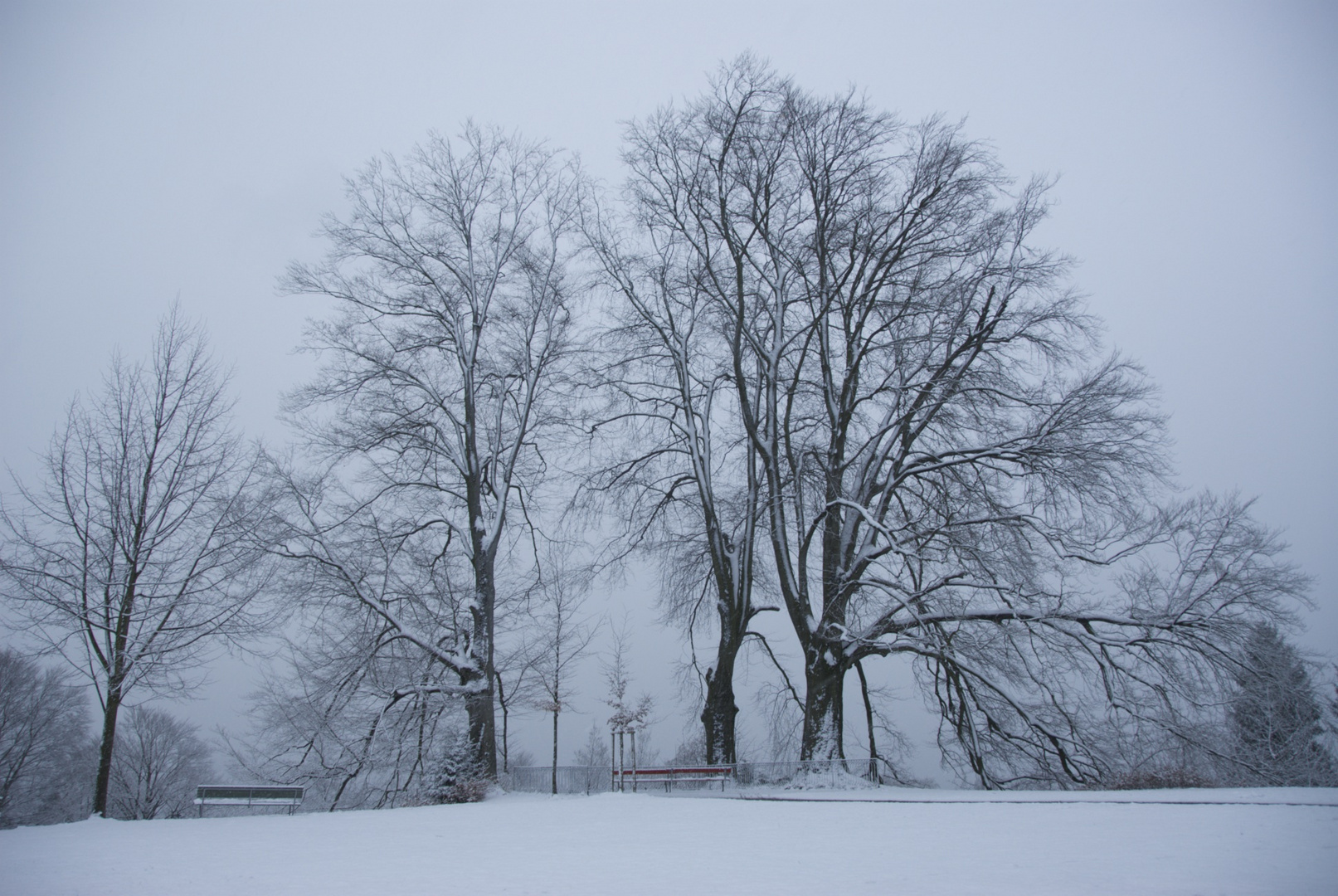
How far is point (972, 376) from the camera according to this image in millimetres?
16578

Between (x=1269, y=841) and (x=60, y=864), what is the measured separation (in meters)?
9.27

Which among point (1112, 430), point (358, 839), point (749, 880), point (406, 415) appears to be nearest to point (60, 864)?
point (358, 839)

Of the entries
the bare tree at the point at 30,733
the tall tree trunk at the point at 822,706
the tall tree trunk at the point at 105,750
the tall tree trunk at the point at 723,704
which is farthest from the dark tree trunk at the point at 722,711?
the bare tree at the point at 30,733

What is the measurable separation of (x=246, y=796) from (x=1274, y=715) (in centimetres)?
1765

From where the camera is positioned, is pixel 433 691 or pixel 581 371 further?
pixel 581 371

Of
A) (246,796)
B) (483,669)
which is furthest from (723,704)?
(246,796)

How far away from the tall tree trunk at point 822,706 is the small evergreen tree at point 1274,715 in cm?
642

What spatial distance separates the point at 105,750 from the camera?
39.5ft

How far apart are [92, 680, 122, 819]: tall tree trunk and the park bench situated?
9359 mm

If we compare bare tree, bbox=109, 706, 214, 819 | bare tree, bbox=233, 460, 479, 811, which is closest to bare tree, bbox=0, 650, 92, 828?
bare tree, bbox=109, 706, 214, 819

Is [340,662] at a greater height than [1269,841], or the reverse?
[340,662]

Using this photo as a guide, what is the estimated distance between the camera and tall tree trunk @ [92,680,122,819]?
1168 centimetres

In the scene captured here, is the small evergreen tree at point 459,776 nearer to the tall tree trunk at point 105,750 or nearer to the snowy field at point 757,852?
the snowy field at point 757,852

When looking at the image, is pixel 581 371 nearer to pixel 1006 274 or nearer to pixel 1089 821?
pixel 1006 274
